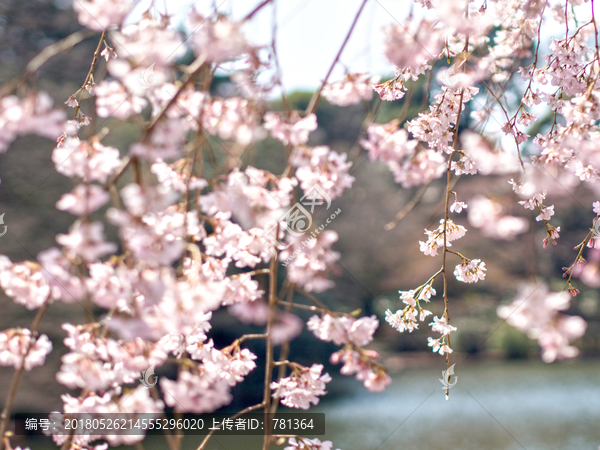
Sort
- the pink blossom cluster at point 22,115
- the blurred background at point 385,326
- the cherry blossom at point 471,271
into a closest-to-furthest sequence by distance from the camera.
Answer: the pink blossom cluster at point 22,115, the cherry blossom at point 471,271, the blurred background at point 385,326

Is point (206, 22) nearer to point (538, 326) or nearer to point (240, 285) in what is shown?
point (240, 285)

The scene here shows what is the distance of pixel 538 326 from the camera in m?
0.65

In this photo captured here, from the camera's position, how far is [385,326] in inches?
343

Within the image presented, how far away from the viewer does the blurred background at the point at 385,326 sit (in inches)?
161

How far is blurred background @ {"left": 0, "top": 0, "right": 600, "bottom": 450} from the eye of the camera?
4082mm

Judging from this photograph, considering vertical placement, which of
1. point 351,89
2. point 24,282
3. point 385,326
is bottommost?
point 24,282

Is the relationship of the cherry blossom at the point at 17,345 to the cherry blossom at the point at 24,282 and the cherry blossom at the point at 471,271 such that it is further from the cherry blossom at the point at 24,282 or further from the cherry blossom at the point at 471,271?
the cherry blossom at the point at 471,271

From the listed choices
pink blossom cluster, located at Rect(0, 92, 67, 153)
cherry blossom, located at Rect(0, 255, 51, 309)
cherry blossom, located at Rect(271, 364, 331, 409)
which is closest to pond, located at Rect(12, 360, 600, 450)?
cherry blossom, located at Rect(271, 364, 331, 409)

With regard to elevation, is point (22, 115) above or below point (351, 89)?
below

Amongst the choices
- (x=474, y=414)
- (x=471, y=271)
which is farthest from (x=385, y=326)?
(x=471, y=271)

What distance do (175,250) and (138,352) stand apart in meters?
0.24

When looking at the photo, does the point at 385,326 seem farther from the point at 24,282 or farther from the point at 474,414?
the point at 24,282

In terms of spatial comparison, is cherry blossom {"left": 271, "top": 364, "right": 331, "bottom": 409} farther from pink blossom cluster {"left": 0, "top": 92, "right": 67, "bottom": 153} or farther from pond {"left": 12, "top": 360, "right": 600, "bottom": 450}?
pond {"left": 12, "top": 360, "right": 600, "bottom": 450}

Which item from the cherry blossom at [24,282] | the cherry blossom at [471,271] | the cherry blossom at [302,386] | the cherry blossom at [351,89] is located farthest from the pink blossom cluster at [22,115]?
the cherry blossom at [471,271]
